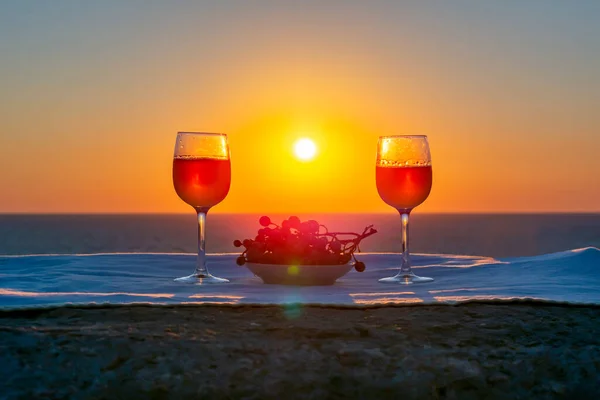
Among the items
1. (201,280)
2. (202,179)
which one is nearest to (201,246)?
(202,179)

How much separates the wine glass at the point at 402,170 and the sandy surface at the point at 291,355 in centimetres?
112

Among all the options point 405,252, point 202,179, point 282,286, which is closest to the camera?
point 282,286

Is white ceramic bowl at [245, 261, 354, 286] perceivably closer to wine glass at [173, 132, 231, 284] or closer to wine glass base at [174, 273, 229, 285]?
wine glass base at [174, 273, 229, 285]

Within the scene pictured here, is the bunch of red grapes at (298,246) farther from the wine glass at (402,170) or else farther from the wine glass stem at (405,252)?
the wine glass at (402,170)

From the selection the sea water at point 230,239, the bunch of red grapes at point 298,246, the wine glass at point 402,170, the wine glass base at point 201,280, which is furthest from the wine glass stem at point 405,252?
the sea water at point 230,239

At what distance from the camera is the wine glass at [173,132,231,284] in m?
2.58

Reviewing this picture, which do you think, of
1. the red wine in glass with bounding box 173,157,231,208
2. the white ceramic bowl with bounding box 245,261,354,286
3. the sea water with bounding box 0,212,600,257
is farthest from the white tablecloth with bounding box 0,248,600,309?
the sea water with bounding box 0,212,600,257

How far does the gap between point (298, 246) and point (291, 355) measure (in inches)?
33.2

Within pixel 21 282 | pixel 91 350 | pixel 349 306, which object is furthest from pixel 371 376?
pixel 21 282

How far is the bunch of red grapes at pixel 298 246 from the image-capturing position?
82.3 inches

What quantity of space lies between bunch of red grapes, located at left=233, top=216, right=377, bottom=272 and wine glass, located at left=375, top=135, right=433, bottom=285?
0.42 m

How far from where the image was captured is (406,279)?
210 cm

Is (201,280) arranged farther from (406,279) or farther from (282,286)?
(406,279)

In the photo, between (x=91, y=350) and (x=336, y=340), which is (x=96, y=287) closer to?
(x=91, y=350)
